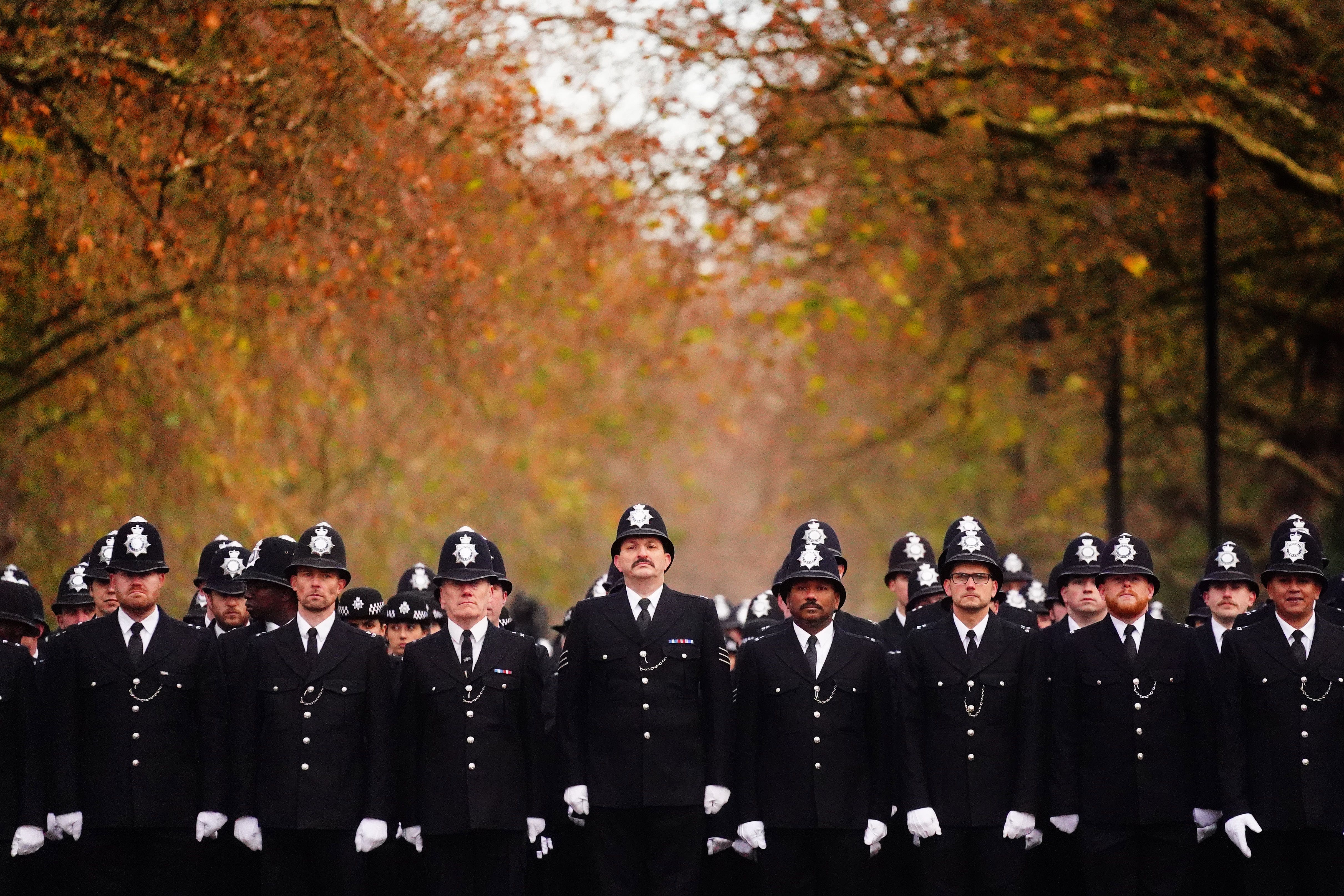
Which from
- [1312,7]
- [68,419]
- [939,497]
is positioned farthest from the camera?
[939,497]

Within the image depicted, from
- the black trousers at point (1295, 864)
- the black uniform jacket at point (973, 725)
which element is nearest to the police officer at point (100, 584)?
the black uniform jacket at point (973, 725)

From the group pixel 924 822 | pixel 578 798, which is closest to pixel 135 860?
pixel 578 798

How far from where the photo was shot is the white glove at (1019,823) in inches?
374

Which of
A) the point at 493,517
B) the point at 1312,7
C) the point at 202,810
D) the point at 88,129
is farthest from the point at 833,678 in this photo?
the point at 493,517

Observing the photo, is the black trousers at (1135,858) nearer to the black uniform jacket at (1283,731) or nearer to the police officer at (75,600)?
the black uniform jacket at (1283,731)

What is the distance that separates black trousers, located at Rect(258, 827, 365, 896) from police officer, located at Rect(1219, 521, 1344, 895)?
15.3 feet

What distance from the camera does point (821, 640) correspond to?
9.88 m

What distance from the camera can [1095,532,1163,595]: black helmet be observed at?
9789 mm

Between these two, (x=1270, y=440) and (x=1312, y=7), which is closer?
(x=1312, y=7)

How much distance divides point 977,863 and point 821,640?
1456 millimetres

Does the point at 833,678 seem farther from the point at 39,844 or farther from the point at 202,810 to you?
the point at 39,844

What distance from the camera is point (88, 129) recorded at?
1455cm

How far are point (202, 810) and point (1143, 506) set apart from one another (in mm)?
25589

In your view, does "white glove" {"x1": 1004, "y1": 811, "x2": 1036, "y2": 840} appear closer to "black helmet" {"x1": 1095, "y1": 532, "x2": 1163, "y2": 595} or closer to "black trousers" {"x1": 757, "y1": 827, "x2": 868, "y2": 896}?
"black trousers" {"x1": 757, "y1": 827, "x2": 868, "y2": 896}
